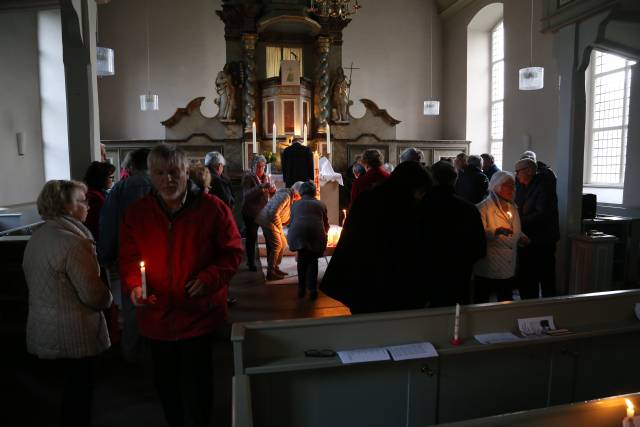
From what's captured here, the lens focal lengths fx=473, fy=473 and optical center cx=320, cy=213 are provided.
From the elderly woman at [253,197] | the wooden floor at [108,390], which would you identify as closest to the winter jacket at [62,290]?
the wooden floor at [108,390]

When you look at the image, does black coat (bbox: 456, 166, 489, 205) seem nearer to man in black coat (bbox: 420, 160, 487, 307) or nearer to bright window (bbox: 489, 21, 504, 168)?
man in black coat (bbox: 420, 160, 487, 307)

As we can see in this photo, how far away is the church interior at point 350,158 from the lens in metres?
2.24

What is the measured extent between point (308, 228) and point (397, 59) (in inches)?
452

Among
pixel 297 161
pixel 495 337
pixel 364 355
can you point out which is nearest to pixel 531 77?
pixel 297 161

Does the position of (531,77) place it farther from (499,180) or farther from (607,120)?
(499,180)

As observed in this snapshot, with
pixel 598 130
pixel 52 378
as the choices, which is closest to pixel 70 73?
pixel 52 378

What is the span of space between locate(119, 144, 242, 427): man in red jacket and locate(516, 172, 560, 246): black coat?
10.6 feet

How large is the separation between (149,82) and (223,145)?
4.23 meters

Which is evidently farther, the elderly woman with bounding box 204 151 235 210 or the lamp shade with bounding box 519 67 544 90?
the lamp shade with bounding box 519 67 544 90

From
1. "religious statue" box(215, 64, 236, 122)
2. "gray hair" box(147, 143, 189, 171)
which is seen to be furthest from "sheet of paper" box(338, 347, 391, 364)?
"religious statue" box(215, 64, 236, 122)

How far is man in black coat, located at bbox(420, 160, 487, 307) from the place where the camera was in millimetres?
2961

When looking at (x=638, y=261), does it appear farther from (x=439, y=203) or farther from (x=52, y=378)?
(x=52, y=378)

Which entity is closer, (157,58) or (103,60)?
(103,60)

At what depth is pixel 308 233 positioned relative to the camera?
4.93m
